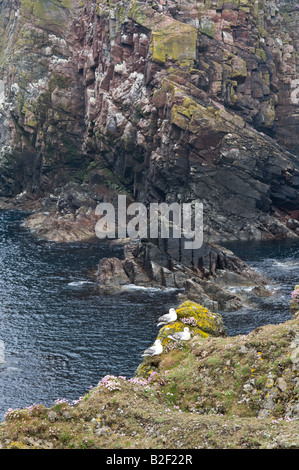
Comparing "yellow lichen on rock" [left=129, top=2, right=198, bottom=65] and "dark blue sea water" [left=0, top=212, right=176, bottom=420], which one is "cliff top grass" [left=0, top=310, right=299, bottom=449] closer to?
"dark blue sea water" [left=0, top=212, right=176, bottom=420]

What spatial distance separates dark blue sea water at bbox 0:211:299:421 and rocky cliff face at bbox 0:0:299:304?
72.6ft

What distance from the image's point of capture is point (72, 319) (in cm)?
6212

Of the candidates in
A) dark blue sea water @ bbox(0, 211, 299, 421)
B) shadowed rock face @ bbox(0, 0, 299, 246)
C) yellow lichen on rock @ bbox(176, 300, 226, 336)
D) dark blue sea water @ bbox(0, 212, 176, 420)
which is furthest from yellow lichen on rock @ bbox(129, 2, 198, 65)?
yellow lichen on rock @ bbox(176, 300, 226, 336)

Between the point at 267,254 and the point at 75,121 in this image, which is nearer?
the point at 267,254

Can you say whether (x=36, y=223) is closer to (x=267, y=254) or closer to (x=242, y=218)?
(x=242, y=218)

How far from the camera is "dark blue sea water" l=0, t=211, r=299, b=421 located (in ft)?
153

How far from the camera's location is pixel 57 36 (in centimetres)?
14638

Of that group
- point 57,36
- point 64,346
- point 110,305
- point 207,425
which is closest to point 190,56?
point 57,36

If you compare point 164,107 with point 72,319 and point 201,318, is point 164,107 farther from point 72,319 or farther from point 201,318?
point 201,318

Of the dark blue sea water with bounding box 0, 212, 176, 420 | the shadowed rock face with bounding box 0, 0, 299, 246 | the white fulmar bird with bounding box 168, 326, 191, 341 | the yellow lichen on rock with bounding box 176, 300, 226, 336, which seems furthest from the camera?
the shadowed rock face with bounding box 0, 0, 299, 246

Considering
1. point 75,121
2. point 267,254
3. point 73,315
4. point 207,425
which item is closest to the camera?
point 207,425

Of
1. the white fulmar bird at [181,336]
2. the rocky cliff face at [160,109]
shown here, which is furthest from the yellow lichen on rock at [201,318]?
the rocky cliff face at [160,109]

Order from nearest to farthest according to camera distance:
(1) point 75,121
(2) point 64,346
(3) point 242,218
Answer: (2) point 64,346 → (3) point 242,218 → (1) point 75,121
